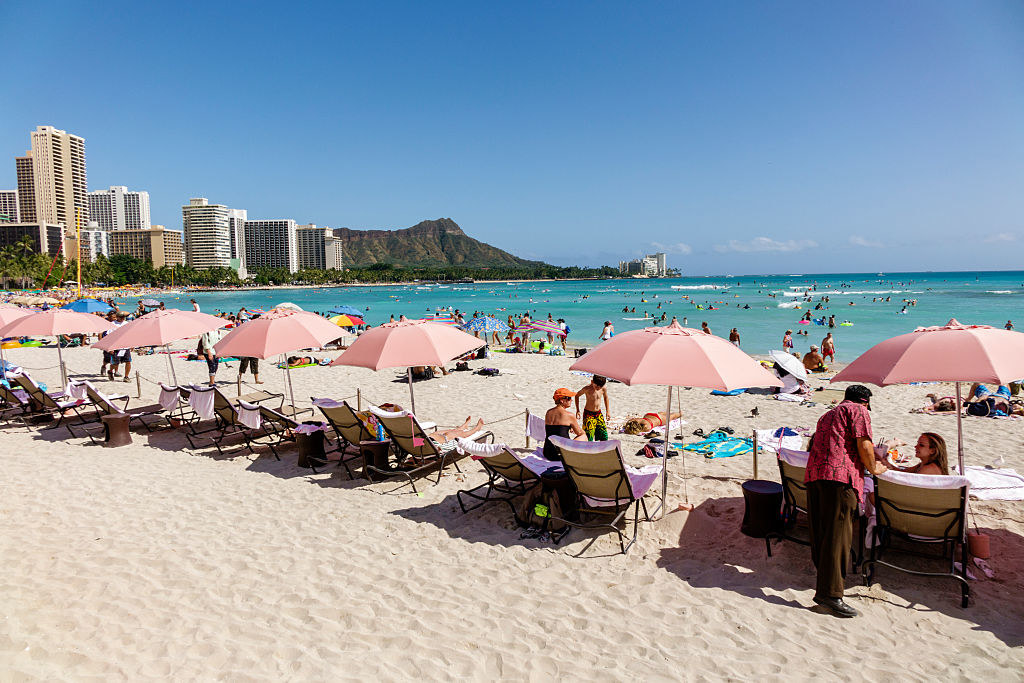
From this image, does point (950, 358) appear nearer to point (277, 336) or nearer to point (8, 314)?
point (277, 336)

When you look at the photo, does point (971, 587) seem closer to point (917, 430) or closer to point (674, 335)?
point (674, 335)

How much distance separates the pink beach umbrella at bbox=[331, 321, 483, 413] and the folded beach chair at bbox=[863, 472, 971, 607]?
13.4 feet

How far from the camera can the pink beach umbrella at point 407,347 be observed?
20.5 feet

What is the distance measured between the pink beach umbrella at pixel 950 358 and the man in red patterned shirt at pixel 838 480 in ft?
2.66

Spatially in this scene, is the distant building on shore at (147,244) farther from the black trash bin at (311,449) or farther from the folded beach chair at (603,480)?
the folded beach chair at (603,480)

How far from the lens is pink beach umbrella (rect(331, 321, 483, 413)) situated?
6262mm

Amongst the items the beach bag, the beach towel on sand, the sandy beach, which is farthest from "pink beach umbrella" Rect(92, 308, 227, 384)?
the beach towel on sand

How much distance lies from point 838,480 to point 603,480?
172cm

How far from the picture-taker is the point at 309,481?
253 inches

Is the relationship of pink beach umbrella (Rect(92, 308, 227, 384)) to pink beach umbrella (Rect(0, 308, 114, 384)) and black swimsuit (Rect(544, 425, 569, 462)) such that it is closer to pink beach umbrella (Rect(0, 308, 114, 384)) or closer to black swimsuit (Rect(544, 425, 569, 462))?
pink beach umbrella (Rect(0, 308, 114, 384))

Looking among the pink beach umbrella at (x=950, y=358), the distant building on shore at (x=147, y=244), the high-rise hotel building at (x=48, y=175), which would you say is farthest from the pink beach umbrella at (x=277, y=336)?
the distant building on shore at (x=147, y=244)

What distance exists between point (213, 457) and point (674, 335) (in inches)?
240

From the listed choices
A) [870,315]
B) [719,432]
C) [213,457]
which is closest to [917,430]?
[719,432]

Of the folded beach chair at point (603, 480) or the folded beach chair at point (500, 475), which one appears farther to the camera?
the folded beach chair at point (500, 475)
